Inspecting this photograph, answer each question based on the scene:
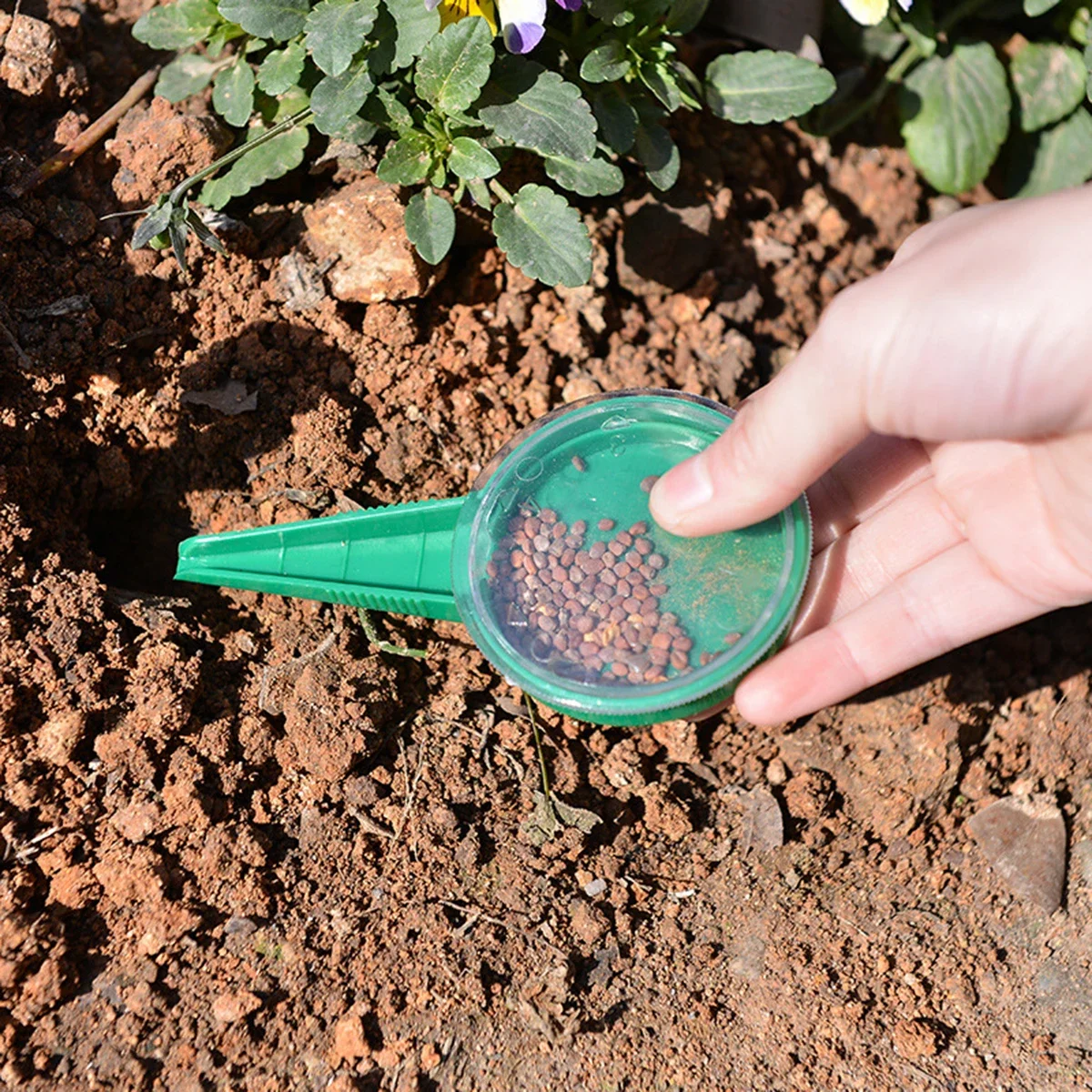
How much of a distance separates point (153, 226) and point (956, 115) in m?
1.71

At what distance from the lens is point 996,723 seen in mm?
2082

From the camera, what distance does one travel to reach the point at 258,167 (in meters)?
2.14

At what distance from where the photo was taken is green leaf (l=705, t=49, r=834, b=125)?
226 cm

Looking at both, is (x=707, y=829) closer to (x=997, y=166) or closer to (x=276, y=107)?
(x=276, y=107)

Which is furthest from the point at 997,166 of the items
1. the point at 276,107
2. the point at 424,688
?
the point at 424,688

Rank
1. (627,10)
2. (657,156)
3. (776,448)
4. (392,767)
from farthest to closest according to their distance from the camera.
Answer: (657,156) → (627,10) → (392,767) → (776,448)

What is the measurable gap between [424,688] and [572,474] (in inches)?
17.7

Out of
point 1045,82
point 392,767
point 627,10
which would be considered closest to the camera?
point 392,767

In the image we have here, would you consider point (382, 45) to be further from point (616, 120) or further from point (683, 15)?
point (683, 15)

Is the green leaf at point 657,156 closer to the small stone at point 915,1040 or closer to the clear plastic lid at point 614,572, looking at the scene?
the clear plastic lid at point 614,572

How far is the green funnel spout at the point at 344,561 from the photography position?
1932 millimetres

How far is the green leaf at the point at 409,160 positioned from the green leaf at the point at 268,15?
0.27m

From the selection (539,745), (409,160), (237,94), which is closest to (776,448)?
(539,745)

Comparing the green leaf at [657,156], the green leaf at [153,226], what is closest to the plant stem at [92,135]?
the green leaf at [153,226]
